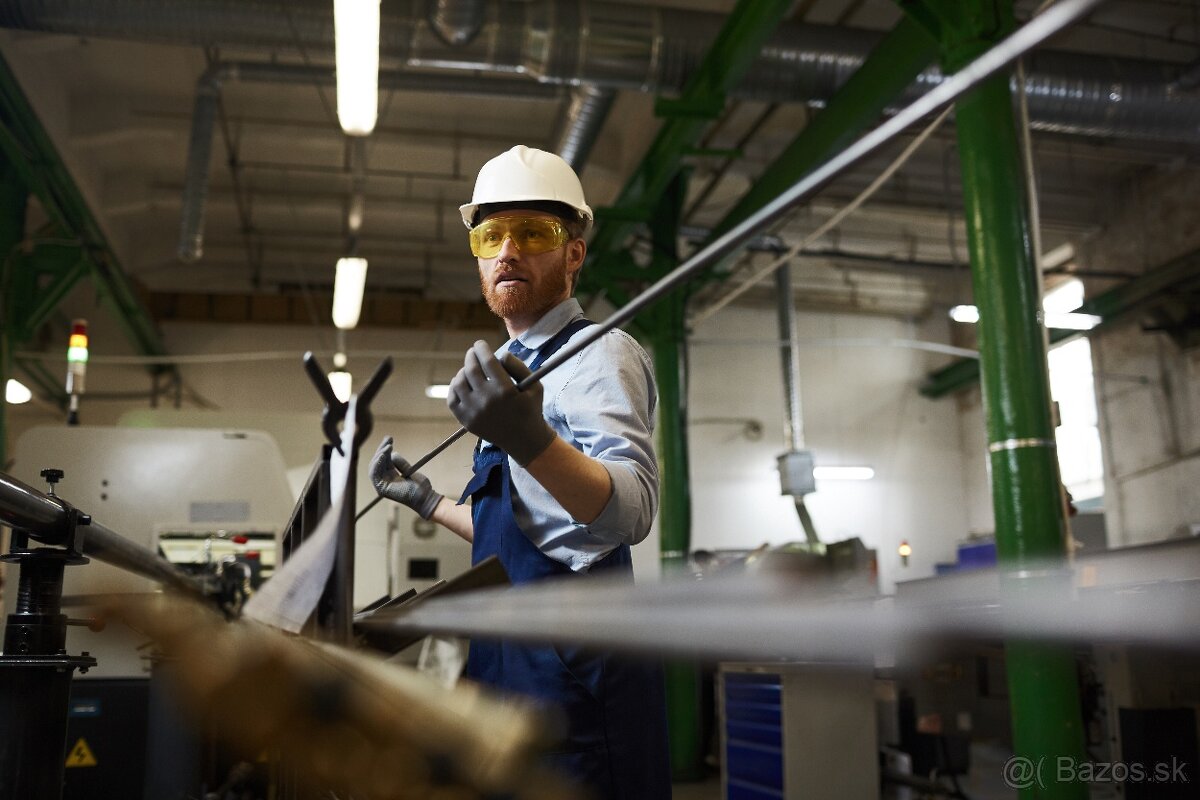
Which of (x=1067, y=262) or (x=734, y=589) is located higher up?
(x=1067, y=262)

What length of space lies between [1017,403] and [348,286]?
12.6ft

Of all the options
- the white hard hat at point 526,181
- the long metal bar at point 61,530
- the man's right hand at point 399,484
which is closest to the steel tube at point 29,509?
the long metal bar at point 61,530

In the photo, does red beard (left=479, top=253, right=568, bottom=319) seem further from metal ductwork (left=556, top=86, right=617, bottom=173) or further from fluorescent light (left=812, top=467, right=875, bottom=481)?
fluorescent light (left=812, top=467, right=875, bottom=481)

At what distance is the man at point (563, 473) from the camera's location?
1074mm

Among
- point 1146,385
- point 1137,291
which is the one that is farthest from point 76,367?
point 1146,385

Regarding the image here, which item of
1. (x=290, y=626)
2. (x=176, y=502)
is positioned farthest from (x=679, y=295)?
(x=290, y=626)

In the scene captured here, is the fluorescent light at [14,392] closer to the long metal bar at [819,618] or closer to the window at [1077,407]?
the long metal bar at [819,618]

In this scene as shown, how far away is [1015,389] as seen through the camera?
308 cm

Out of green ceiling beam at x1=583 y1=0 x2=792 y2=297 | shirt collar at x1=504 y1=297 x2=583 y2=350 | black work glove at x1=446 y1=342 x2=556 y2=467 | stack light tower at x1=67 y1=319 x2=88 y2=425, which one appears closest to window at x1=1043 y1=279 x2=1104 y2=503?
green ceiling beam at x1=583 y1=0 x2=792 y2=297

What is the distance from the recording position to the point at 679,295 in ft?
22.7

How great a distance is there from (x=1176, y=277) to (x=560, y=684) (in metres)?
8.33

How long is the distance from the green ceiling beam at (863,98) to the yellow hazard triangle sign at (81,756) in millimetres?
3852

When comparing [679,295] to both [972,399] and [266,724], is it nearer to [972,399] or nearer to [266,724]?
[972,399]

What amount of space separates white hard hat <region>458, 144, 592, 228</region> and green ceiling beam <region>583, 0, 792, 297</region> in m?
3.32
